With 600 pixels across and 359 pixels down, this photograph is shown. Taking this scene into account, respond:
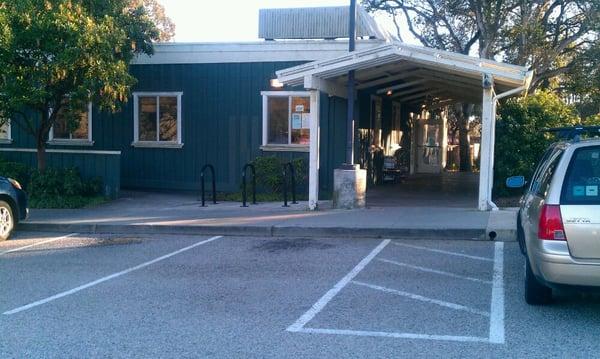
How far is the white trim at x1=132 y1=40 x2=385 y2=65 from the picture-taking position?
53.5 feet

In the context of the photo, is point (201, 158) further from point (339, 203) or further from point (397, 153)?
point (397, 153)

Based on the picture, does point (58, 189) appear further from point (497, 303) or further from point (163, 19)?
point (163, 19)

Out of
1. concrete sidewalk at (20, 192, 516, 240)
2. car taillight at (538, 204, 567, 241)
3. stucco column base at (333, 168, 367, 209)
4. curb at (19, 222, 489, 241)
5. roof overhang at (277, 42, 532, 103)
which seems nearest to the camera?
car taillight at (538, 204, 567, 241)

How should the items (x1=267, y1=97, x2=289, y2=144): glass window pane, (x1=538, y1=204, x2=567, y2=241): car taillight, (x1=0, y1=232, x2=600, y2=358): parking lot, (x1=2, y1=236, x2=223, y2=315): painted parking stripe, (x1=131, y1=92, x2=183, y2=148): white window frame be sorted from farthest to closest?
(x1=131, y1=92, x2=183, y2=148): white window frame < (x1=267, y1=97, x2=289, y2=144): glass window pane < (x1=2, y1=236, x2=223, y2=315): painted parking stripe < (x1=538, y1=204, x2=567, y2=241): car taillight < (x1=0, y1=232, x2=600, y2=358): parking lot

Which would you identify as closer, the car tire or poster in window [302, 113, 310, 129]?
the car tire

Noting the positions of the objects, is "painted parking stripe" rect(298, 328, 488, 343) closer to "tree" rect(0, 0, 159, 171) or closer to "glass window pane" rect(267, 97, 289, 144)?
"tree" rect(0, 0, 159, 171)

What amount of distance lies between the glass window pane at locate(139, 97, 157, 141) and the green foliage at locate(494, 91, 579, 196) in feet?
29.8

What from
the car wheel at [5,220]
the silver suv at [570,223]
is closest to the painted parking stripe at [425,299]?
the silver suv at [570,223]

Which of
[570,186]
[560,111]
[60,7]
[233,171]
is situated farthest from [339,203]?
[570,186]

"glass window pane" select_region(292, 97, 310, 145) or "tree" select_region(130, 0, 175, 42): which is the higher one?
"tree" select_region(130, 0, 175, 42)

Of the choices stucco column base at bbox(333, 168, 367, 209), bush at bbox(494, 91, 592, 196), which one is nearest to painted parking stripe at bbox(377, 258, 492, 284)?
stucco column base at bbox(333, 168, 367, 209)

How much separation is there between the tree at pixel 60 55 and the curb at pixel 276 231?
9.74ft

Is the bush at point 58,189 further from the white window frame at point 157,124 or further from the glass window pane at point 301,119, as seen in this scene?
the glass window pane at point 301,119

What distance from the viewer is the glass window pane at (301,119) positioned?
16781mm
